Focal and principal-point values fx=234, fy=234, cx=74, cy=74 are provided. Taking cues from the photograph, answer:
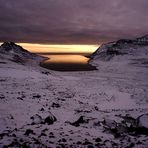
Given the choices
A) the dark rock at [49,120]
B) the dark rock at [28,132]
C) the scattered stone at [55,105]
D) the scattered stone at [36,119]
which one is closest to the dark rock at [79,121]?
the dark rock at [49,120]

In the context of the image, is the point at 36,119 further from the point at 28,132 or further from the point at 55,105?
the point at 55,105

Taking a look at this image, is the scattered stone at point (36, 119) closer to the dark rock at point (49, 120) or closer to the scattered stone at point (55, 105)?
the dark rock at point (49, 120)

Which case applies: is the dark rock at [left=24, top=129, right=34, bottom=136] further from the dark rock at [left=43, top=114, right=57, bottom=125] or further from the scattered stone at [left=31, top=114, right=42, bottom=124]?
the dark rock at [left=43, top=114, right=57, bottom=125]

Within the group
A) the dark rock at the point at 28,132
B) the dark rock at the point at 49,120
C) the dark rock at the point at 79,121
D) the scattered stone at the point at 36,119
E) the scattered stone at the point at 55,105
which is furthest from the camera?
the scattered stone at the point at 55,105

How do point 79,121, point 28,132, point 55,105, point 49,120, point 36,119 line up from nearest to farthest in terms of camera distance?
point 28,132 < point 36,119 < point 49,120 < point 79,121 < point 55,105

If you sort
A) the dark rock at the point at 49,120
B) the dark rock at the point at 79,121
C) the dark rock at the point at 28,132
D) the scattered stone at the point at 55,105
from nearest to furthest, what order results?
the dark rock at the point at 28,132, the dark rock at the point at 49,120, the dark rock at the point at 79,121, the scattered stone at the point at 55,105

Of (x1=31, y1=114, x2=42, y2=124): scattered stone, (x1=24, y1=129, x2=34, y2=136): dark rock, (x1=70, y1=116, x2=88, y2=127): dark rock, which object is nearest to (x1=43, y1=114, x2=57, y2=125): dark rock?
(x1=31, y1=114, x2=42, y2=124): scattered stone

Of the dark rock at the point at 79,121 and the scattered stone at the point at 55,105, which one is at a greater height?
the scattered stone at the point at 55,105

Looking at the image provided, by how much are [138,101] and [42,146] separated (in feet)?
71.0

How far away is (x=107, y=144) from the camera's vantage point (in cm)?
1476

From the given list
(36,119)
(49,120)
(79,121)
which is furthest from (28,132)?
(79,121)

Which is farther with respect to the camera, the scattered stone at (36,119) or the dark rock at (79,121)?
the dark rock at (79,121)

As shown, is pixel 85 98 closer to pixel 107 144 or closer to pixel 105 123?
pixel 105 123

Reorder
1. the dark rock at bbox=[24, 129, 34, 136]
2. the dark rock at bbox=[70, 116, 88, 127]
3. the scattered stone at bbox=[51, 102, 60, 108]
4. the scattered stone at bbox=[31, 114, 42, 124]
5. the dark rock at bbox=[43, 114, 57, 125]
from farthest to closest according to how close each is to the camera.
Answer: the scattered stone at bbox=[51, 102, 60, 108] → the dark rock at bbox=[70, 116, 88, 127] → the dark rock at bbox=[43, 114, 57, 125] → the scattered stone at bbox=[31, 114, 42, 124] → the dark rock at bbox=[24, 129, 34, 136]
